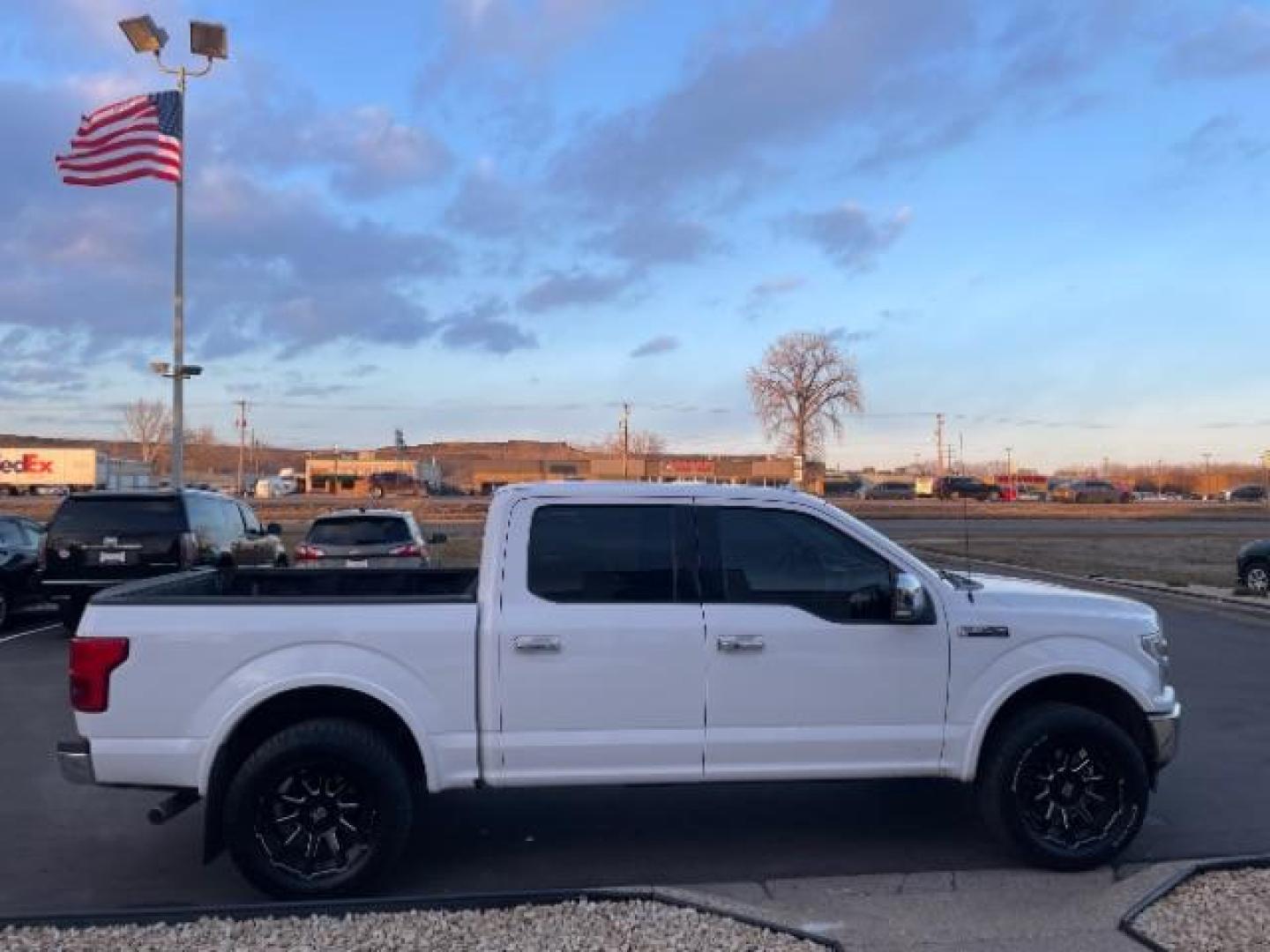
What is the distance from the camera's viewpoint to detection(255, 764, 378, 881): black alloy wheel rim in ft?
17.5

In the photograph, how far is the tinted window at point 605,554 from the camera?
18.6 feet

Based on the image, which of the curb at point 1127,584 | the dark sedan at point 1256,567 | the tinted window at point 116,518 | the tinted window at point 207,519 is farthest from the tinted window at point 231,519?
the dark sedan at point 1256,567

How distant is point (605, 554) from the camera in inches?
227

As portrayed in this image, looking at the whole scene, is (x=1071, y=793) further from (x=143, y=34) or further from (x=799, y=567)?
(x=143, y=34)

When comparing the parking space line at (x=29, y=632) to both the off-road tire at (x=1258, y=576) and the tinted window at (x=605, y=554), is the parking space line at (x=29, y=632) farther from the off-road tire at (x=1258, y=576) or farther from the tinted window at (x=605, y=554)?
the off-road tire at (x=1258, y=576)

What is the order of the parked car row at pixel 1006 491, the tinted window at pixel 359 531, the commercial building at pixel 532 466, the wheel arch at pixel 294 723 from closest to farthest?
1. the wheel arch at pixel 294 723
2. the tinted window at pixel 359 531
3. the commercial building at pixel 532 466
4. the parked car row at pixel 1006 491

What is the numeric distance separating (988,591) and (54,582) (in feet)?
37.6

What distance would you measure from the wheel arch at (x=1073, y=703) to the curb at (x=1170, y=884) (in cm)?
58

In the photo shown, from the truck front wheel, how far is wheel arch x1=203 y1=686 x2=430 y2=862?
275 cm

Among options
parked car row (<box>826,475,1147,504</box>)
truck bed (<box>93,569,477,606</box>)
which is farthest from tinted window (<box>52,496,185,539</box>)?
parked car row (<box>826,475,1147,504</box>)

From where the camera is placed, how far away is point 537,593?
5621mm

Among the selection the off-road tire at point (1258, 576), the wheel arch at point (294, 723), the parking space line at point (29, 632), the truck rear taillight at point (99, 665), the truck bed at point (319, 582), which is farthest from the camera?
the off-road tire at point (1258, 576)

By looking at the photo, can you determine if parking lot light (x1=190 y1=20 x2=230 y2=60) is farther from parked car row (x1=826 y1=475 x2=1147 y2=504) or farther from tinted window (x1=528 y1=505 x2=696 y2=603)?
parked car row (x1=826 y1=475 x2=1147 y2=504)

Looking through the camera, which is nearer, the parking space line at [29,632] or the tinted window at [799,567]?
the tinted window at [799,567]
